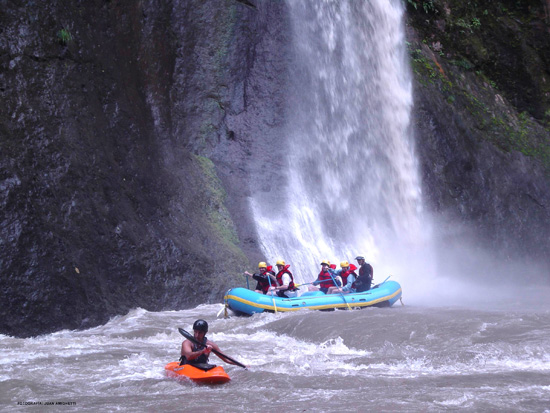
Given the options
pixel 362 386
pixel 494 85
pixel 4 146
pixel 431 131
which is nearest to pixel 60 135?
pixel 4 146

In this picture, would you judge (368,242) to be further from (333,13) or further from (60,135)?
(60,135)

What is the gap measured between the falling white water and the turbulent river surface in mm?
6677

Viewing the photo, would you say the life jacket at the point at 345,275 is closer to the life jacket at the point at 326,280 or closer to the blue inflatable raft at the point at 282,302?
the life jacket at the point at 326,280

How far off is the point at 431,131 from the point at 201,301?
13717 mm

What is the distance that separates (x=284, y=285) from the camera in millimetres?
13258

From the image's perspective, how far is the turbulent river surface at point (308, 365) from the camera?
594 centimetres

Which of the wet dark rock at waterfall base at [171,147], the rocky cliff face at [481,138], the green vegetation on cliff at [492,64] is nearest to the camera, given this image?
the wet dark rock at waterfall base at [171,147]

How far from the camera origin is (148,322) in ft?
37.1

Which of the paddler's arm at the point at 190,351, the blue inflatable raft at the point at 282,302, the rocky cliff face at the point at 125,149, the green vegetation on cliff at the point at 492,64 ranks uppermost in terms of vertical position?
the green vegetation on cliff at the point at 492,64

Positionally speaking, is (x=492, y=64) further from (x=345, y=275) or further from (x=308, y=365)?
(x=308, y=365)

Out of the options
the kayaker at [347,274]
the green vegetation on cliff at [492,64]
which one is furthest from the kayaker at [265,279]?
the green vegetation on cliff at [492,64]

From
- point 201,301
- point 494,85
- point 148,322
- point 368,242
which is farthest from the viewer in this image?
point 494,85

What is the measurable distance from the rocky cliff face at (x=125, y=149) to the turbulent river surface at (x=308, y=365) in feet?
4.10

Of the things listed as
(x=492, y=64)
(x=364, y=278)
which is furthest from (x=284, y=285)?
(x=492, y=64)
